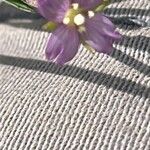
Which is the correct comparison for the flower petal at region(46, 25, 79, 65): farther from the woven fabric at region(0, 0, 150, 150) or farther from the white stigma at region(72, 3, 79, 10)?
the woven fabric at region(0, 0, 150, 150)

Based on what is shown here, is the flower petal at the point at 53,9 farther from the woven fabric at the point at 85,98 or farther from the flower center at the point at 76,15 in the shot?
the woven fabric at the point at 85,98

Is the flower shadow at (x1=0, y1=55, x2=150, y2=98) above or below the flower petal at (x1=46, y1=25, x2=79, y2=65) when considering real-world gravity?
below

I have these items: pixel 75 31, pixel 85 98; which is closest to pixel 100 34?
pixel 75 31

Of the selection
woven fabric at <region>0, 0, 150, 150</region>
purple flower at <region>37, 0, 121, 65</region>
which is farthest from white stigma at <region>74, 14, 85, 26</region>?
woven fabric at <region>0, 0, 150, 150</region>

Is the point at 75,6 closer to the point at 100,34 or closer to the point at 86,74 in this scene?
the point at 100,34

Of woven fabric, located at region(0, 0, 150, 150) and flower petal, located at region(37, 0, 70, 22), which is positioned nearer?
flower petal, located at region(37, 0, 70, 22)

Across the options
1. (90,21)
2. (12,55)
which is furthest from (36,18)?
(90,21)

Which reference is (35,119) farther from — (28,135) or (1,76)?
(1,76)
